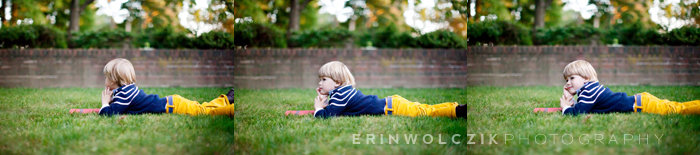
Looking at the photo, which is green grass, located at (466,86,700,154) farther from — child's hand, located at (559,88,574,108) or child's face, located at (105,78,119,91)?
child's face, located at (105,78,119,91)

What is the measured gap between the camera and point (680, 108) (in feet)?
10.9

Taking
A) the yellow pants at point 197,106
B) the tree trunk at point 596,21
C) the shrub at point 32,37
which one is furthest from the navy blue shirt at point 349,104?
the shrub at point 32,37

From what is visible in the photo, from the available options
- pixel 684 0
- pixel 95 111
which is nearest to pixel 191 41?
pixel 95 111

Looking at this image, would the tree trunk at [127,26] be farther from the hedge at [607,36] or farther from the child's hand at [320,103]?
the hedge at [607,36]

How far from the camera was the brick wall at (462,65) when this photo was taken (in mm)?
4454

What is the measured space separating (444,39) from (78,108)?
11.4 feet

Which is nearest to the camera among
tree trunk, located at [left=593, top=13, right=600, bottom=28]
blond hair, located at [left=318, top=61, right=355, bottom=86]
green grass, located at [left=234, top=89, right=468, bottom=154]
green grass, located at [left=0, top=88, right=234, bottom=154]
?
green grass, located at [left=0, top=88, right=234, bottom=154]

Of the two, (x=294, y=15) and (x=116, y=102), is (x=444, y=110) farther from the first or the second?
(x=116, y=102)

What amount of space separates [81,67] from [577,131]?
17.5 ft

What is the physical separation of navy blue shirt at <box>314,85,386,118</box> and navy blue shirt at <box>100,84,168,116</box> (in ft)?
4.36

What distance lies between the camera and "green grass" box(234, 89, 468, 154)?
2875mm

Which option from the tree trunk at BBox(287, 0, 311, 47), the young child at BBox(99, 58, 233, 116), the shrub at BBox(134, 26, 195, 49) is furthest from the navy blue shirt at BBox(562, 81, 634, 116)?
the shrub at BBox(134, 26, 195, 49)

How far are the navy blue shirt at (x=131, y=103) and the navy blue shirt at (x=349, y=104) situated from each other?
1330mm

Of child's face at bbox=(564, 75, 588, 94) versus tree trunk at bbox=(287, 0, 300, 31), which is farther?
tree trunk at bbox=(287, 0, 300, 31)
